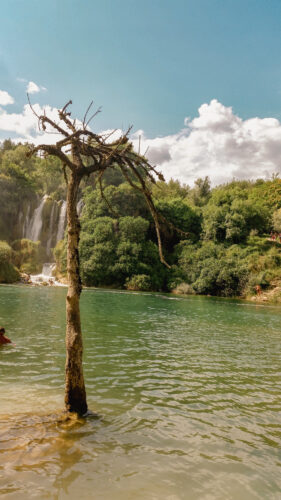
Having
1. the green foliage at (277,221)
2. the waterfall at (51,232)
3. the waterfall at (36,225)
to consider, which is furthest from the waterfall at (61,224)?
the green foliage at (277,221)

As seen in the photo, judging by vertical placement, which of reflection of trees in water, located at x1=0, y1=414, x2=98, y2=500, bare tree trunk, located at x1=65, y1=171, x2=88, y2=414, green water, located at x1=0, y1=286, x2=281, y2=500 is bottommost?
green water, located at x1=0, y1=286, x2=281, y2=500

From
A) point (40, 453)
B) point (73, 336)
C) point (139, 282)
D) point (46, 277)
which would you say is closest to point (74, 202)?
point (73, 336)

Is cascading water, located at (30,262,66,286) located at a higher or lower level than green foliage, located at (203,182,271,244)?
lower

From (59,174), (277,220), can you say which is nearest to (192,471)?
(277,220)

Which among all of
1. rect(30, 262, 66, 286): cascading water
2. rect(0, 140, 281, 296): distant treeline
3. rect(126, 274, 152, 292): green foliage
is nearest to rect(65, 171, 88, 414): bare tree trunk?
rect(0, 140, 281, 296): distant treeline

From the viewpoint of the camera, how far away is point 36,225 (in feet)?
199

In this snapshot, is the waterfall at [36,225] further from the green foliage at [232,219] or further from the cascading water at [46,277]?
the green foliage at [232,219]

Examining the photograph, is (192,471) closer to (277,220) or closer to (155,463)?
(155,463)

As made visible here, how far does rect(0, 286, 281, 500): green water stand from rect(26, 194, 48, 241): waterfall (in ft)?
168

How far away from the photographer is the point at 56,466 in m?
3.89

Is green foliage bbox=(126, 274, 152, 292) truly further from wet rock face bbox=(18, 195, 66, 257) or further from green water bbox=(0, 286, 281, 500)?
green water bbox=(0, 286, 281, 500)

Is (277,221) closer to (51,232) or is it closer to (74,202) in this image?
(51,232)

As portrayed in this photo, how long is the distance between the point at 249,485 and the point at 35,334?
10365mm

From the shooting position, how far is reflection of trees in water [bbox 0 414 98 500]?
11.5 ft
